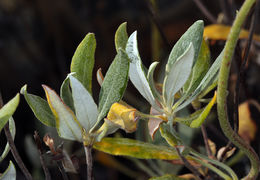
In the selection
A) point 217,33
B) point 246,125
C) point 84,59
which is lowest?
point 246,125

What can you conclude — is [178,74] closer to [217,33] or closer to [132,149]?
[132,149]

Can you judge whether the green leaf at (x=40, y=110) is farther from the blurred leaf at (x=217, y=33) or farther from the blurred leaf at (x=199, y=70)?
the blurred leaf at (x=217, y=33)

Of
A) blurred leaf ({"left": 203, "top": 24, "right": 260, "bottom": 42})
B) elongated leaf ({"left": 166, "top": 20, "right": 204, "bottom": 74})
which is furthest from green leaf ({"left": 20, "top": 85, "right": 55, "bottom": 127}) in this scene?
blurred leaf ({"left": 203, "top": 24, "right": 260, "bottom": 42})

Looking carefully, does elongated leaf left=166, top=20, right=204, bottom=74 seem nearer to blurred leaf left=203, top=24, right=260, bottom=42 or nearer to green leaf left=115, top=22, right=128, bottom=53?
A: green leaf left=115, top=22, right=128, bottom=53

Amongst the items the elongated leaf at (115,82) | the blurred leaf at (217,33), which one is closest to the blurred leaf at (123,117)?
the elongated leaf at (115,82)

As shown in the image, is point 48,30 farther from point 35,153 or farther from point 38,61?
point 35,153

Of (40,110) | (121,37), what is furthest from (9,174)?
(121,37)
